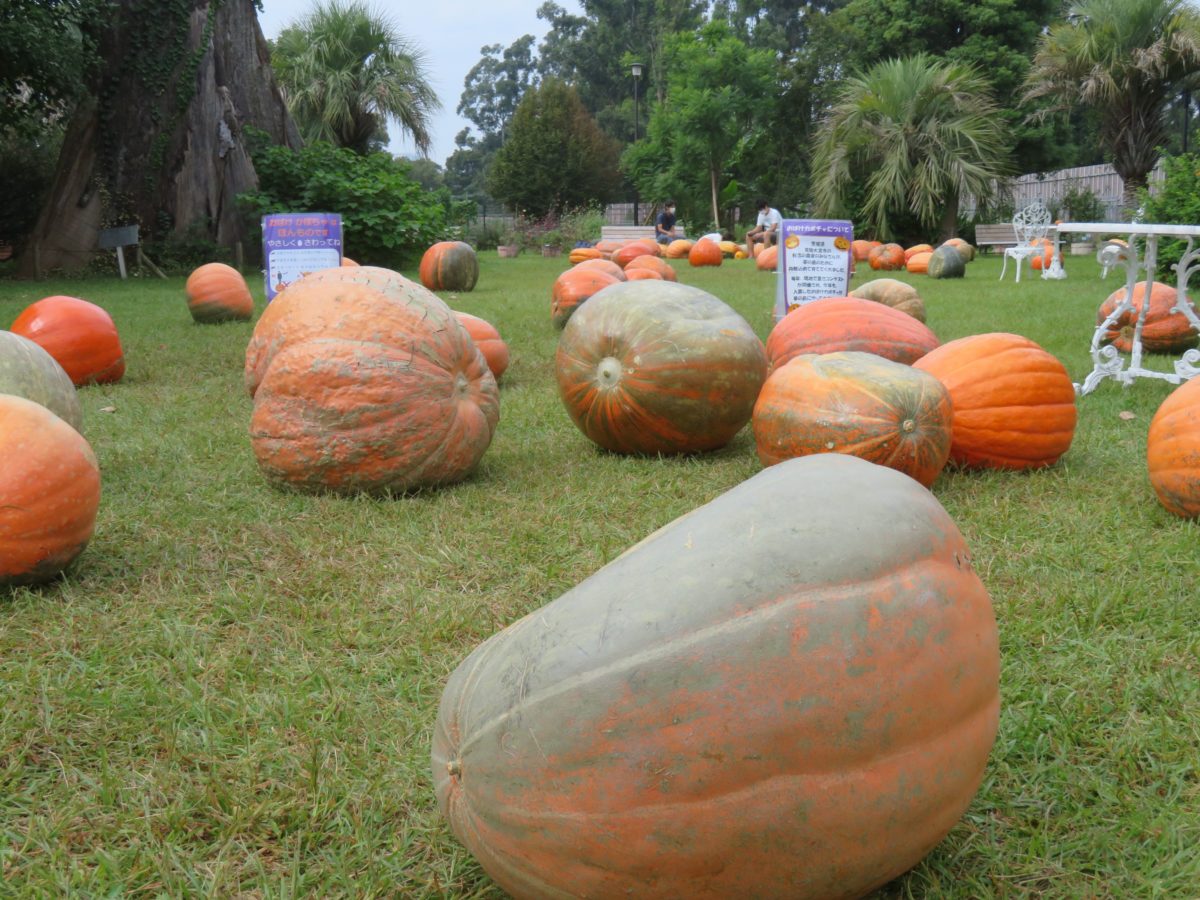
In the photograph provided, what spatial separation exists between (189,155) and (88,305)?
1034cm

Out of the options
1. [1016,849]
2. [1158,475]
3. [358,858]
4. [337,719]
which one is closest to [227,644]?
[337,719]

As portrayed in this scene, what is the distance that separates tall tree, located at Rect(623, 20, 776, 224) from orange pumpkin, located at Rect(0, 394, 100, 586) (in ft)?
110

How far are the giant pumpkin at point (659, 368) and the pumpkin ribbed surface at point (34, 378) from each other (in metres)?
2.10

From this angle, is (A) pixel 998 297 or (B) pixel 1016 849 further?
(A) pixel 998 297

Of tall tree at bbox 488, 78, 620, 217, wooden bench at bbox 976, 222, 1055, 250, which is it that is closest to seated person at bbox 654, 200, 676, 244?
wooden bench at bbox 976, 222, 1055, 250

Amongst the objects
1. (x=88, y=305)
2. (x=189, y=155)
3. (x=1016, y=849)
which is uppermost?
(x=189, y=155)

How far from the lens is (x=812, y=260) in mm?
8703

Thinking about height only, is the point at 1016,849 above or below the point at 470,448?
below

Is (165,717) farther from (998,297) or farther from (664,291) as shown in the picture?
(998,297)

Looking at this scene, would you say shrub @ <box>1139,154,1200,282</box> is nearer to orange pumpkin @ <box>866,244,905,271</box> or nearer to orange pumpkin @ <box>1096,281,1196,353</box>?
orange pumpkin @ <box>1096,281,1196,353</box>

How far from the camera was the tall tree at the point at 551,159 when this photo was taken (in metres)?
43.9

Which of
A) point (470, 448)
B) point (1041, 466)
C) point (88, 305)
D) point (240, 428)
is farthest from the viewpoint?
point (88, 305)

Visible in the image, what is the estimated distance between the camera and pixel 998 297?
42.1 ft

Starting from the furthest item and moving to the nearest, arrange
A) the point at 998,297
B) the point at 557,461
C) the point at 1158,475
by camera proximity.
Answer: the point at 998,297 < the point at 557,461 < the point at 1158,475
